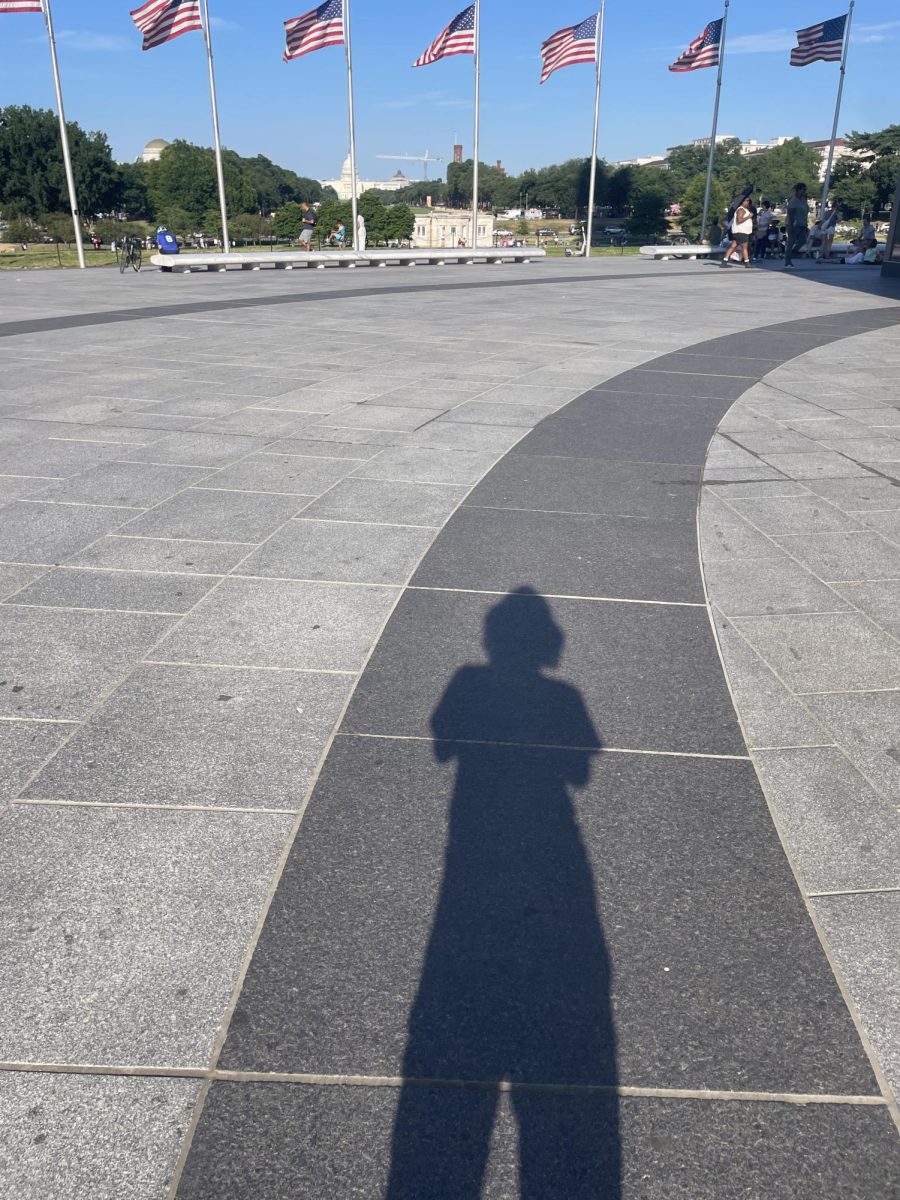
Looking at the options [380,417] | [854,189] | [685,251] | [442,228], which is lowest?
[380,417]

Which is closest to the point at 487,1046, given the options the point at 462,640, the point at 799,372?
the point at 462,640

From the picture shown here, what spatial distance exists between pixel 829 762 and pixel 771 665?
895 mm

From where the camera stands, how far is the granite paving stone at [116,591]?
5305 mm

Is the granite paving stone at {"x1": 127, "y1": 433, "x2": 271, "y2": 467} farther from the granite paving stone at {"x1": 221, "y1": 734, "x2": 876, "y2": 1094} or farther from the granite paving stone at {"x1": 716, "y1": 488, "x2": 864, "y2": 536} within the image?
the granite paving stone at {"x1": 221, "y1": 734, "x2": 876, "y2": 1094}

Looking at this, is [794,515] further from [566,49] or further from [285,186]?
[285,186]

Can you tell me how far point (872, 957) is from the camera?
286 cm

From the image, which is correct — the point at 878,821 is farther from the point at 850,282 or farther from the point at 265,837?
the point at 850,282

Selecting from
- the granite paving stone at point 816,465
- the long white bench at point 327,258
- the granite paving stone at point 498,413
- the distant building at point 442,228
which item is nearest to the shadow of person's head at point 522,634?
the granite paving stone at point 816,465

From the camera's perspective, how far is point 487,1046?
8.38 ft

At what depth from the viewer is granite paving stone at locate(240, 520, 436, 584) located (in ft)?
19.0

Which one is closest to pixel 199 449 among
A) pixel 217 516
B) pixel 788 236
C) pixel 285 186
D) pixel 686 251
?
pixel 217 516

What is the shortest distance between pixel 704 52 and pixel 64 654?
125 ft

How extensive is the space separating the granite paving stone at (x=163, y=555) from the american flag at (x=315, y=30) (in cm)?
2910

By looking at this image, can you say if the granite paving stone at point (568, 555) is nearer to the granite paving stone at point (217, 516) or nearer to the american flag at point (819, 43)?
the granite paving stone at point (217, 516)
